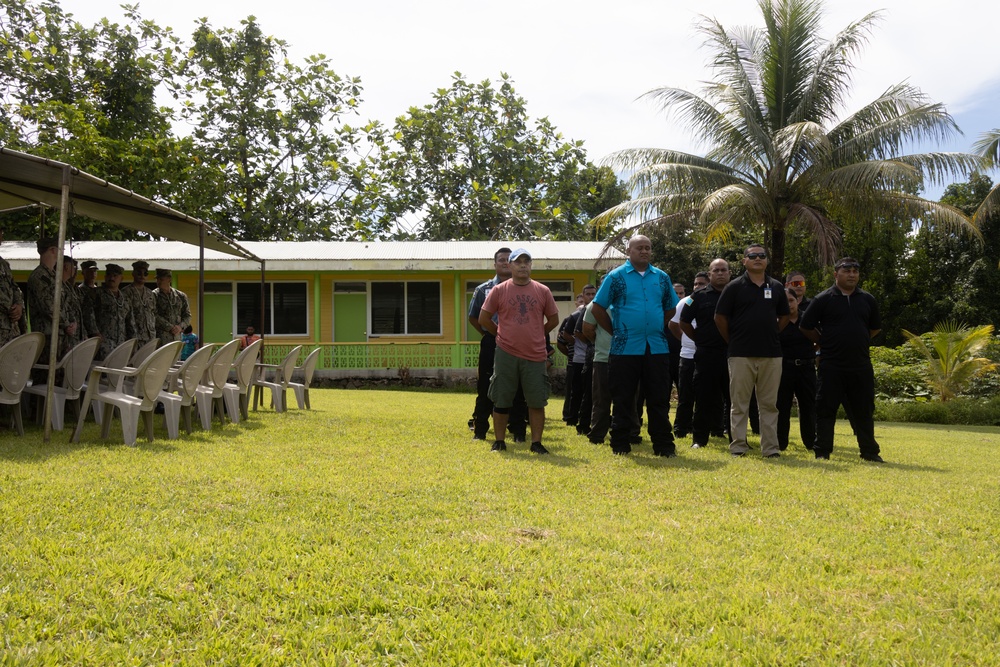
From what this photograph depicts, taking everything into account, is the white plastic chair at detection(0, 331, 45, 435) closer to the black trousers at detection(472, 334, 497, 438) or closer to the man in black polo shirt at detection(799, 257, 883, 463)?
the black trousers at detection(472, 334, 497, 438)

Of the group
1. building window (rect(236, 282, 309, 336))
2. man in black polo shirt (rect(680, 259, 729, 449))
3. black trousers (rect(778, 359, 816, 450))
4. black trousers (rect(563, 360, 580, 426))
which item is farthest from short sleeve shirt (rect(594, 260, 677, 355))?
building window (rect(236, 282, 309, 336))

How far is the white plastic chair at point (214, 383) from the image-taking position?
8.75 m

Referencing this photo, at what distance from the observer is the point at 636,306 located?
7586mm

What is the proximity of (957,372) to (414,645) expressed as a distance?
58.0 feet

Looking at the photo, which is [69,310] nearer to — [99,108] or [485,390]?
[485,390]

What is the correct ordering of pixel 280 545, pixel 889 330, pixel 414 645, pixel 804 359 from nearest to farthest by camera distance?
pixel 414 645, pixel 280 545, pixel 804 359, pixel 889 330

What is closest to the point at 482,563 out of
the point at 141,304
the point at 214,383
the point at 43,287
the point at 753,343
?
the point at 753,343

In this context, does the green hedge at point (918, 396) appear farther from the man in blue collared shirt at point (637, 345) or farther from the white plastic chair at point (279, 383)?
the white plastic chair at point (279, 383)

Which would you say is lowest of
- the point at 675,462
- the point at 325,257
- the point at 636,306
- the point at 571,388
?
the point at 675,462

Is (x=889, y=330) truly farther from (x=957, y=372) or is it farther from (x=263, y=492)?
(x=263, y=492)

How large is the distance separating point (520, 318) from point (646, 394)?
1.28m

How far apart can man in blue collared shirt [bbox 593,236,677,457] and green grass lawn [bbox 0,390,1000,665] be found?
34.3 inches

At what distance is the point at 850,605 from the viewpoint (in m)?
3.33

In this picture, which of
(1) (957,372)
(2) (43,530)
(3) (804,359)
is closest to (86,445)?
(2) (43,530)
